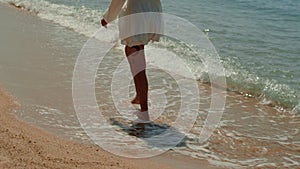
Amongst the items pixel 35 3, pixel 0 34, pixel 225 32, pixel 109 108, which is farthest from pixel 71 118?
pixel 35 3

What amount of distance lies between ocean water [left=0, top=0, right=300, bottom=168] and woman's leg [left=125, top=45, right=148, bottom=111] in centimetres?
34

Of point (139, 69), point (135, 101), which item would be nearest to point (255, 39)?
point (135, 101)

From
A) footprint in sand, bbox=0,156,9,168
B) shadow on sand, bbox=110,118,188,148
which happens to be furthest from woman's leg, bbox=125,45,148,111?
footprint in sand, bbox=0,156,9,168

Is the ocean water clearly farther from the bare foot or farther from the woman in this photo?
the woman

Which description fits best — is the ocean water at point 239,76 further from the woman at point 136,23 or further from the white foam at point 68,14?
the woman at point 136,23

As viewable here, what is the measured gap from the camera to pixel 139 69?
205 inches

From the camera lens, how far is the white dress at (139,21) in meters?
4.95

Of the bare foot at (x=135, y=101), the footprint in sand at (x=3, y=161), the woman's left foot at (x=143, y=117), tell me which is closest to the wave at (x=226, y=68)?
the bare foot at (x=135, y=101)

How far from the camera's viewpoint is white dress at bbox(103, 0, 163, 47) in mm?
4949

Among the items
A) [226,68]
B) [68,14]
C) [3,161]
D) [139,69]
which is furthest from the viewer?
[68,14]

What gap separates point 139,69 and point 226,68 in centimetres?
304

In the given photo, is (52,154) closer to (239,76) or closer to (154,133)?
(154,133)

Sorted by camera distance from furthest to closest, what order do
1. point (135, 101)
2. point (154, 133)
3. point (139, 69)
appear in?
1. point (135, 101)
2. point (139, 69)
3. point (154, 133)

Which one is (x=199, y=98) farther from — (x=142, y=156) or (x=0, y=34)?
(x=0, y=34)
